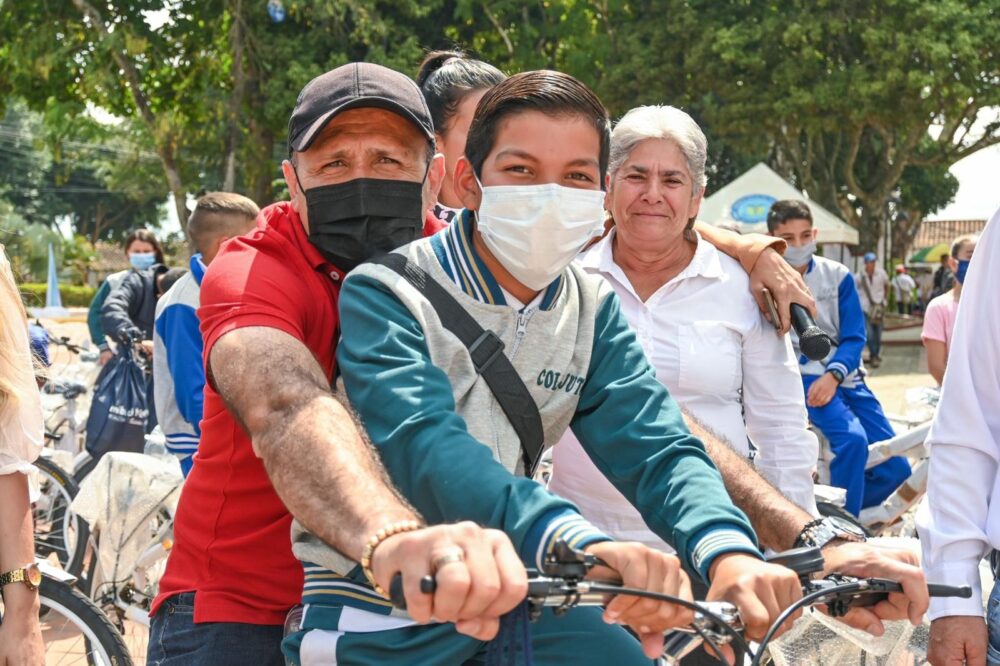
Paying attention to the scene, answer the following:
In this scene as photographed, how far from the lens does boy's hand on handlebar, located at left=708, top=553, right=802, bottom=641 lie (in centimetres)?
174

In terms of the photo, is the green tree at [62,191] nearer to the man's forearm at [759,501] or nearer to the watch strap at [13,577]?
the watch strap at [13,577]

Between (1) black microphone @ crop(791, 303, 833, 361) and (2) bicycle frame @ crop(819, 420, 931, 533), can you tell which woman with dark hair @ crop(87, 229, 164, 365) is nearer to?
(2) bicycle frame @ crop(819, 420, 931, 533)

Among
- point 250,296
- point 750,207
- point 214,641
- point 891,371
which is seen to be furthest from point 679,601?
point 891,371

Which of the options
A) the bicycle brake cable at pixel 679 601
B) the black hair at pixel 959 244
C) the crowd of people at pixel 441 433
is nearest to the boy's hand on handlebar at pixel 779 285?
the crowd of people at pixel 441 433

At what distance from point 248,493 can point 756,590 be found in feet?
3.43

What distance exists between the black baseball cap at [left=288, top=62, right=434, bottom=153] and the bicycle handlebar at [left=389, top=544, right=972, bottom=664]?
112cm

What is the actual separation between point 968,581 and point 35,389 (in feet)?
7.20

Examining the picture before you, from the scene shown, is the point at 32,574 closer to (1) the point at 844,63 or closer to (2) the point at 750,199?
(2) the point at 750,199

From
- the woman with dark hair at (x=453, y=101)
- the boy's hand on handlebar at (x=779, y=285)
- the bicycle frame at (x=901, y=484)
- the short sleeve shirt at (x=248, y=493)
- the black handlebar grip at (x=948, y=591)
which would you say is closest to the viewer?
the black handlebar grip at (x=948, y=591)

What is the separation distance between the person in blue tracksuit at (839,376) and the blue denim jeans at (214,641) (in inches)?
200

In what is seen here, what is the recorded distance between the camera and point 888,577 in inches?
76.6

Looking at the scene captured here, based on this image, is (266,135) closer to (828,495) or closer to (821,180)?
(821,180)

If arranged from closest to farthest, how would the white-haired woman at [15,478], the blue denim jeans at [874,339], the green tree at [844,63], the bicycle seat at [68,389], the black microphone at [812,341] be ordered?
1. the white-haired woman at [15,478]
2. the black microphone at [812,341]
3. the bicycle seat at [68,389]
4. the blue denim jeans at [874,339]
5. the green tree at [844,63]

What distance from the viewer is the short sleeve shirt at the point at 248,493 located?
2.32 metres
